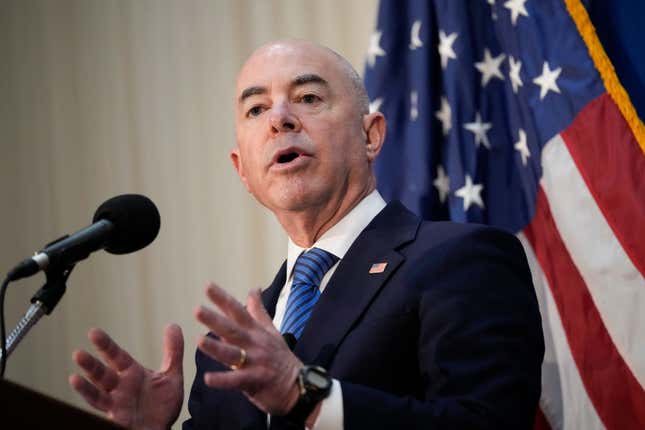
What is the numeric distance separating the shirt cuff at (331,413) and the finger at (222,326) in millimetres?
202

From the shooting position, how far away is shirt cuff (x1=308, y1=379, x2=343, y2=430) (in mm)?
1447

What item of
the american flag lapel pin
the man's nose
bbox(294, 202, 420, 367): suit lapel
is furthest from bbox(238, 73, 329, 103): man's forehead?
the american flag lapel pin

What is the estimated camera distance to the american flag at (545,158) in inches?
95.2

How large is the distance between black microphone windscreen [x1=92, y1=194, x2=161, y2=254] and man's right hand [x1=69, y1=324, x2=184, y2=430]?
170 millimetres

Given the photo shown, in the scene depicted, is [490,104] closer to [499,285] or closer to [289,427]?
[499,285]

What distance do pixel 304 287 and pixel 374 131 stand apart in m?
0.55

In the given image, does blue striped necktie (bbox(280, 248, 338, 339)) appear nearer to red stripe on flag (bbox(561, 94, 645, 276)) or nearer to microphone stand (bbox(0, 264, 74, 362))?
microphone stand (bbox(0, 264, 74, 362))

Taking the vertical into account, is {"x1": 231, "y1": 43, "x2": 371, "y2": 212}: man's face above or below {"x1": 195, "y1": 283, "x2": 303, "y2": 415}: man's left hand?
above

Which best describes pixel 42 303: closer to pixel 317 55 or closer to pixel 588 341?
pixel 317 55

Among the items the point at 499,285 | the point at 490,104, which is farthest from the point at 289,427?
the point at 490,104

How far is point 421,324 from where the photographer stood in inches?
68.9

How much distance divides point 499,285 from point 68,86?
2.85m

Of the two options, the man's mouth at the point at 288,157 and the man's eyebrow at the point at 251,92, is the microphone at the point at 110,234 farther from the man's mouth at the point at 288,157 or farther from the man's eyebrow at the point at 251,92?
the man's eyebrow at the point at 251,92

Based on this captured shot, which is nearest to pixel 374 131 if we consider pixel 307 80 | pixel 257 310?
pixel 307 80
